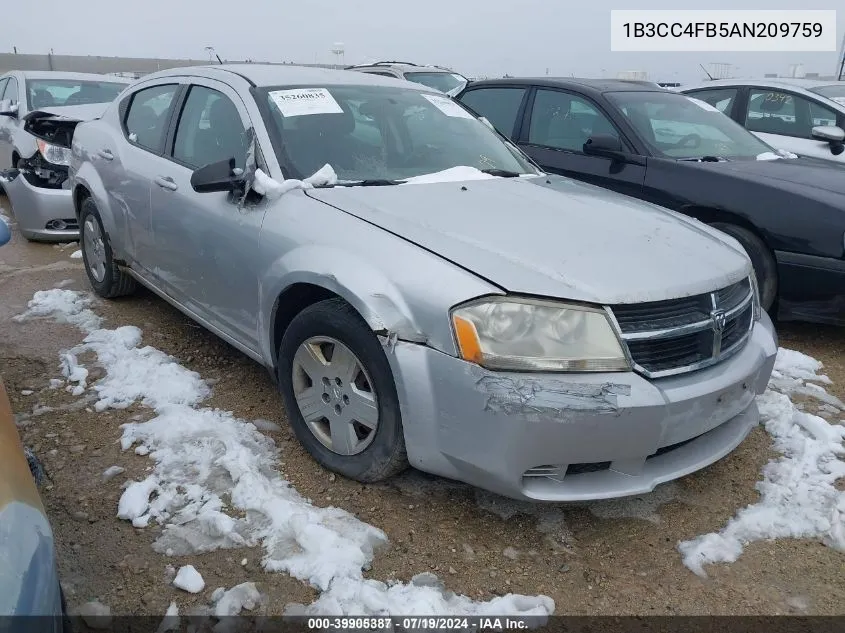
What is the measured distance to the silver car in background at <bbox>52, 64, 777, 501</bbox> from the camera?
2178 mm

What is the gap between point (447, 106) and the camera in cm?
384

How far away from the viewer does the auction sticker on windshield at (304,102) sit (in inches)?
127

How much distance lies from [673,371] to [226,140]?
233cm

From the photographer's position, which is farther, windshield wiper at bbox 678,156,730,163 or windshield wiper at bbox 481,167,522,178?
windshield wiper at bbox 678,156,730,163

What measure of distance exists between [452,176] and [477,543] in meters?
1.65

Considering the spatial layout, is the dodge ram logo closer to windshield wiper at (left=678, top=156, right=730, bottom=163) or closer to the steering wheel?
windshield wiper at (left=678, top=156, right=730, bottom=163)

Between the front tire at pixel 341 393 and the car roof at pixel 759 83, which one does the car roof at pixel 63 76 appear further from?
the front tire at pixel 341 393

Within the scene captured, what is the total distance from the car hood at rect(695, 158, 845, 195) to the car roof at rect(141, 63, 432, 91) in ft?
7.01

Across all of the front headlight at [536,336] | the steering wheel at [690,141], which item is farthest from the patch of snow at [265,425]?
the steering wheel at [690,141]

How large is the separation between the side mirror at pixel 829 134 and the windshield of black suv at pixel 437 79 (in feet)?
20.4

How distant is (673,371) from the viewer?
7.50 ft

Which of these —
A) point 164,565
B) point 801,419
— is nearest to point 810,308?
point 801,419

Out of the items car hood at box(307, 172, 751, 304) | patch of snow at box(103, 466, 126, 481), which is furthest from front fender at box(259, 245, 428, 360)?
patch of snow at box(103, 466, 126, 481)

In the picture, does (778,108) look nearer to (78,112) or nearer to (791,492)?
(791,492)
